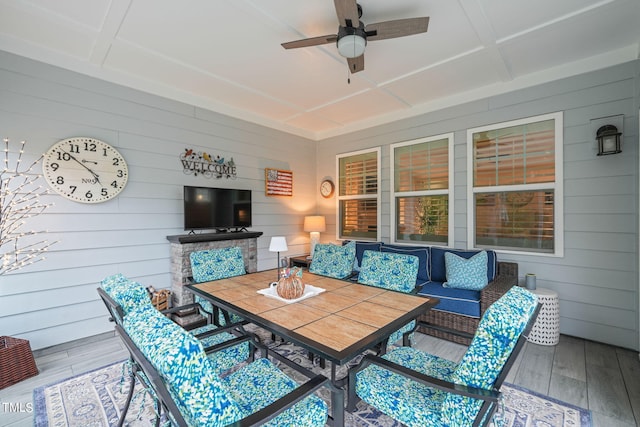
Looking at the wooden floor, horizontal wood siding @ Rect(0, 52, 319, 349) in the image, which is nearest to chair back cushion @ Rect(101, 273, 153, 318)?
the wooden floor

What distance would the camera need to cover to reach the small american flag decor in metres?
4.79

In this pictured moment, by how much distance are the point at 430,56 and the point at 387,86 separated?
29.1 inches

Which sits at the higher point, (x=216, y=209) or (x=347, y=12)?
(x=347, y=12)

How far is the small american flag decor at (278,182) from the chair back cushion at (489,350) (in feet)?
13.1

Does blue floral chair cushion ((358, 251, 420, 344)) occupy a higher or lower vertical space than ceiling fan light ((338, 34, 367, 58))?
lower

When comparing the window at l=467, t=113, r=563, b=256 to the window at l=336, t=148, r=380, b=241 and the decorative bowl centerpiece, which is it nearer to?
the window at l=336, t=148, r=380, b=241

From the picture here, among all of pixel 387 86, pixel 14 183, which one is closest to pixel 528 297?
pixel 387 86

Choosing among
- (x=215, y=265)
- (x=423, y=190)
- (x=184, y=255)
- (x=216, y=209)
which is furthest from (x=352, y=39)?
(x=184, y=255)

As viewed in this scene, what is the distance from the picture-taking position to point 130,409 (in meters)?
2.03

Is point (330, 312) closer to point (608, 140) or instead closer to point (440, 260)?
point (440, 260)

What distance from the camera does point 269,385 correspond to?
1603mm

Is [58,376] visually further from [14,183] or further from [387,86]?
[387,86]

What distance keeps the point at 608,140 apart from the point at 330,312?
3.36 m

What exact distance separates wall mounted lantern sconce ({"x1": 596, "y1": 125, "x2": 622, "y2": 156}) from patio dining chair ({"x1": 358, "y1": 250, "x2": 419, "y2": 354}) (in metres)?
2.30
